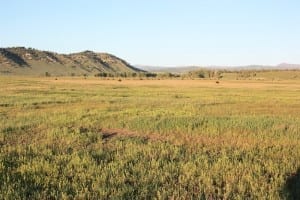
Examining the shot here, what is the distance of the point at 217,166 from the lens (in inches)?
436

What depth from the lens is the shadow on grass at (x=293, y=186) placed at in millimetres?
8961

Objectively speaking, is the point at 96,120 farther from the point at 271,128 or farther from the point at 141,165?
the point at 141,165

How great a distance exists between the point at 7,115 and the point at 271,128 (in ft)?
47.2

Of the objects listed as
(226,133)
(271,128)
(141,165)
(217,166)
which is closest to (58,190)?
(141,165)

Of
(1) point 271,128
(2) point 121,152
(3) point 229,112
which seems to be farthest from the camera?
(3) point 229,112

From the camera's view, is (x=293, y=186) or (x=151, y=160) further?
(x=151, y=160)

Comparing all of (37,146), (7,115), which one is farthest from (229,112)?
(37,146)

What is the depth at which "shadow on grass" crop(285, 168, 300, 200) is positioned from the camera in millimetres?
8961

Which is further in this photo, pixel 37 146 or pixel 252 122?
pixel 252 122

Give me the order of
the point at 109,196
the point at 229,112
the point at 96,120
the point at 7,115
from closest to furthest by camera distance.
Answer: the point at 109,196
the point at 96,120
the point at 7,115
the point at 229,112

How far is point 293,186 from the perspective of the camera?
9.63 meters

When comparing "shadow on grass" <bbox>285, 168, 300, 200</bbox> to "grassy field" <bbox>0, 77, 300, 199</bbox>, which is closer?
"shadow on grass" <bbox>285, 168, 300, 200</bbox>

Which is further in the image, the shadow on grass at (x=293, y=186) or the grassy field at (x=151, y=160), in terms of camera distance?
the grassy field at (x=151, y=160)

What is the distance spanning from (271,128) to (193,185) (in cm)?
1043
